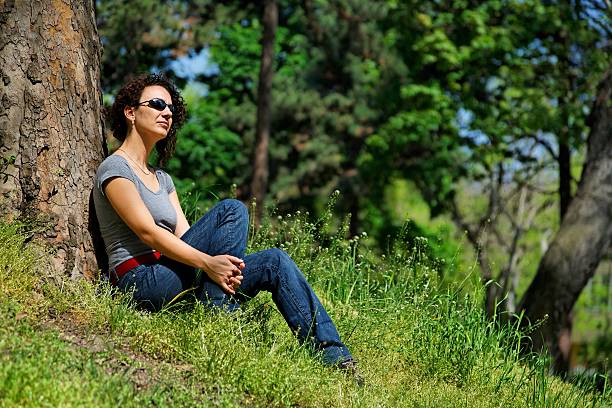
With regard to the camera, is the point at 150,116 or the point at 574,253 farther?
the point at 574,253

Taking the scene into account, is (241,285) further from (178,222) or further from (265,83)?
(265,83)

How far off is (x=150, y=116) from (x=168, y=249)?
2.79 feet

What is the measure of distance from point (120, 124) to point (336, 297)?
192 centimetres

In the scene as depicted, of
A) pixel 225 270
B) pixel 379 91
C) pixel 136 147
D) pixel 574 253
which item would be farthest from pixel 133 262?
pixel 379 91

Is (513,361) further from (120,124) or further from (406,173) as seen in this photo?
(406,173)

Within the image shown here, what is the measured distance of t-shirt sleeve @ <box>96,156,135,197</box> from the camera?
4578mm

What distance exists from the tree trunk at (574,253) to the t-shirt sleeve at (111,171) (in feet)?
16.0

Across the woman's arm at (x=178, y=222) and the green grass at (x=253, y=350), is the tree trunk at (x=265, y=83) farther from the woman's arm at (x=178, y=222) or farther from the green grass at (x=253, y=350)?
the woman's arm at (x=178, y=222)

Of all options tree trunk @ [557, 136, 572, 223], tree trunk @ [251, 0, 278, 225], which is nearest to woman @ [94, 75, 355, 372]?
tree trunk @ [557, 136, 572, 223]

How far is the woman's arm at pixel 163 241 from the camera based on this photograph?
4.49 meters

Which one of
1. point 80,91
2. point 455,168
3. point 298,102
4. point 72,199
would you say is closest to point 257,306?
point 72,199

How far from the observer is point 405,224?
19.6ft

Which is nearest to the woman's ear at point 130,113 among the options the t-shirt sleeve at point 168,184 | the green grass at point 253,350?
the t-shirt sleeve at point 168,184

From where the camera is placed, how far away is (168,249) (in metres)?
4.50
